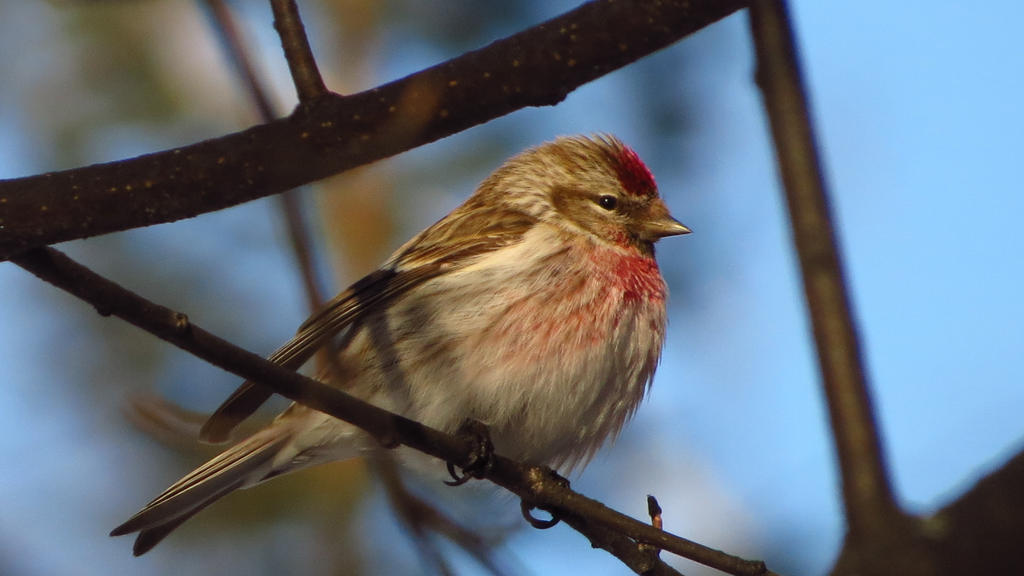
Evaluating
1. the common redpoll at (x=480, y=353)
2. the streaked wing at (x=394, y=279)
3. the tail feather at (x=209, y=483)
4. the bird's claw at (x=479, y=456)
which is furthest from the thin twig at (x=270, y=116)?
the tail feather at (x=209, y=483)

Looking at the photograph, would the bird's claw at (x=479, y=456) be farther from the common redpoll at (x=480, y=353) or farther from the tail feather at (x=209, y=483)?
the tail feather at (x=209, y=483)

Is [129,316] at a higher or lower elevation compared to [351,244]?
higher

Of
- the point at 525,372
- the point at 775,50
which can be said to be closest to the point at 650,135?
the point at 525,372

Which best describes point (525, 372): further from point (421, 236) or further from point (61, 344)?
point (61, 344)

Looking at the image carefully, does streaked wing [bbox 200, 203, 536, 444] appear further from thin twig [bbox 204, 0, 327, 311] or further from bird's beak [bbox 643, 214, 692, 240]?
thin twig [bbox 204, 0, 327, 311]

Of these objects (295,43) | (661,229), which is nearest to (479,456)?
(295,43)

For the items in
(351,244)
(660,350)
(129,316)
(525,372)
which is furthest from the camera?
(351,244)

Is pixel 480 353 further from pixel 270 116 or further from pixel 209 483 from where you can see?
pixel 270 116
